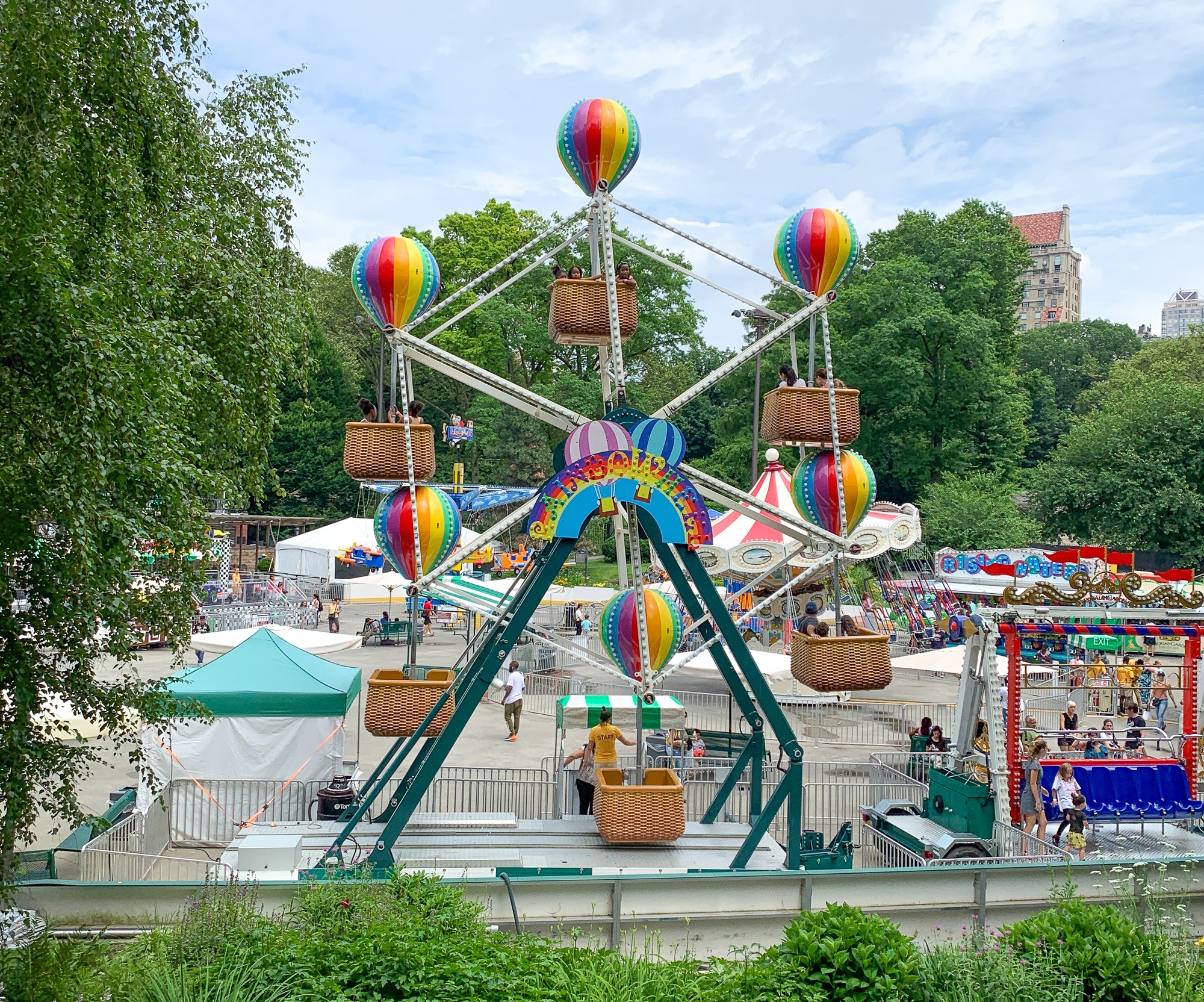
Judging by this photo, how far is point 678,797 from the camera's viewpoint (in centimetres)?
1003

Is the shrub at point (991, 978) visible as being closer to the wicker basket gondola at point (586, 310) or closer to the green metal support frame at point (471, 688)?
the green metal support frame at point (471, 688)

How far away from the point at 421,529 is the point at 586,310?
2.80 meters

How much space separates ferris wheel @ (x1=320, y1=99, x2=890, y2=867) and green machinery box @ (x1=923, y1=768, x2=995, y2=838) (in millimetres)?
2615

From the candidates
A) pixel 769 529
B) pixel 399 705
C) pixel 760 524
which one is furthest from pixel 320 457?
pixel 399 705

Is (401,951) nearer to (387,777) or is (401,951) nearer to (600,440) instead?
(387,777)

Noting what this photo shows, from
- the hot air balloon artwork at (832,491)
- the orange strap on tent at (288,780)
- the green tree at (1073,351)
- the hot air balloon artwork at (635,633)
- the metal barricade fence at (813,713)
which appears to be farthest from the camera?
the green tree at (1073,351)

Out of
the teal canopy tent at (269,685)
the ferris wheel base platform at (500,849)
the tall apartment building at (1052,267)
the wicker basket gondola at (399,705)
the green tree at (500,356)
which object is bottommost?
the ferris wheel base platform at (500,849)

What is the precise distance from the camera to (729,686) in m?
11.2

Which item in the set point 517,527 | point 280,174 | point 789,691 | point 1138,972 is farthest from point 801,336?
point 1138,972

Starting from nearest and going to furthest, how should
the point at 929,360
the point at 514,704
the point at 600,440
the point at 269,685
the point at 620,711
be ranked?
the point at 600,440 < the point at 269,685 < the point at 514,704 < the point at 620,711 < the point at 929,360

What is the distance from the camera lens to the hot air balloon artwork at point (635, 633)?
10555mm

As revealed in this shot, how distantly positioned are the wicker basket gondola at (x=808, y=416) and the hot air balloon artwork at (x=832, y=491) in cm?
21

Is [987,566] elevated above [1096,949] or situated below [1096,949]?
above

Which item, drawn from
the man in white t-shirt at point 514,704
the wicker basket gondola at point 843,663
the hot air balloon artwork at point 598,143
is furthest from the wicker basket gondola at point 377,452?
the man in white t-shirt at point 514,704
